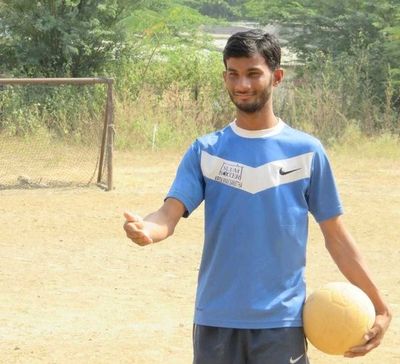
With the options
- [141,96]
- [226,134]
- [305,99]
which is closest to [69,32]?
[141,96]

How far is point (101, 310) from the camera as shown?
7668mm

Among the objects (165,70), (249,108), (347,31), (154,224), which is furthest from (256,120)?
(347,31)

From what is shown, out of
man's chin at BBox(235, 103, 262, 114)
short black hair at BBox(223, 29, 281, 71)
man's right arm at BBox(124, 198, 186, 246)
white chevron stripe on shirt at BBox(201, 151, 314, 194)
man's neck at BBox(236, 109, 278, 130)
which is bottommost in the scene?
man's right arm at BBox(124, 198, 186, 246)

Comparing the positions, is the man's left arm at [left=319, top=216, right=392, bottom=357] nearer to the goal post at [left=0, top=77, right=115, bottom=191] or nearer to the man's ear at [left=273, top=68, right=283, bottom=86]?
the man's ear at [left=273, top=68, right=283, bottom=86]

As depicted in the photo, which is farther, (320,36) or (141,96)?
(320,36)

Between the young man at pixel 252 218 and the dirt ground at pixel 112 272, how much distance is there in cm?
288

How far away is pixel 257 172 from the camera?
3.56 meters

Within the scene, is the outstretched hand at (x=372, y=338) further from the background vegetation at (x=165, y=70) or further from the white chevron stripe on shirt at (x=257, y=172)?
the background vegetation at (x=165, y=70)

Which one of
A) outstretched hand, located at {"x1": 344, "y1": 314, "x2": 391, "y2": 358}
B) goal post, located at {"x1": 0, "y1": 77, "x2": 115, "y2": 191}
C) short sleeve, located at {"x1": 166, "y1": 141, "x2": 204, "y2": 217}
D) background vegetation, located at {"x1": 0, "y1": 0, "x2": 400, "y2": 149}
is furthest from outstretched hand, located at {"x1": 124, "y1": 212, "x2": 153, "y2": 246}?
background vegetation, located at {"x1": 0, "y1": 0, "x2": 400, "y2": 149}

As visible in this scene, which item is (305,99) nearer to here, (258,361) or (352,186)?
(352,186)

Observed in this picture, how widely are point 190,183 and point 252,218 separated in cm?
25

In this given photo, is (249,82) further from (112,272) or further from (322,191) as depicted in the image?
(112,272)

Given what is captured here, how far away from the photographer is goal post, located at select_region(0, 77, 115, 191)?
14.2 m

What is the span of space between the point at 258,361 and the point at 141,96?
640 inches
